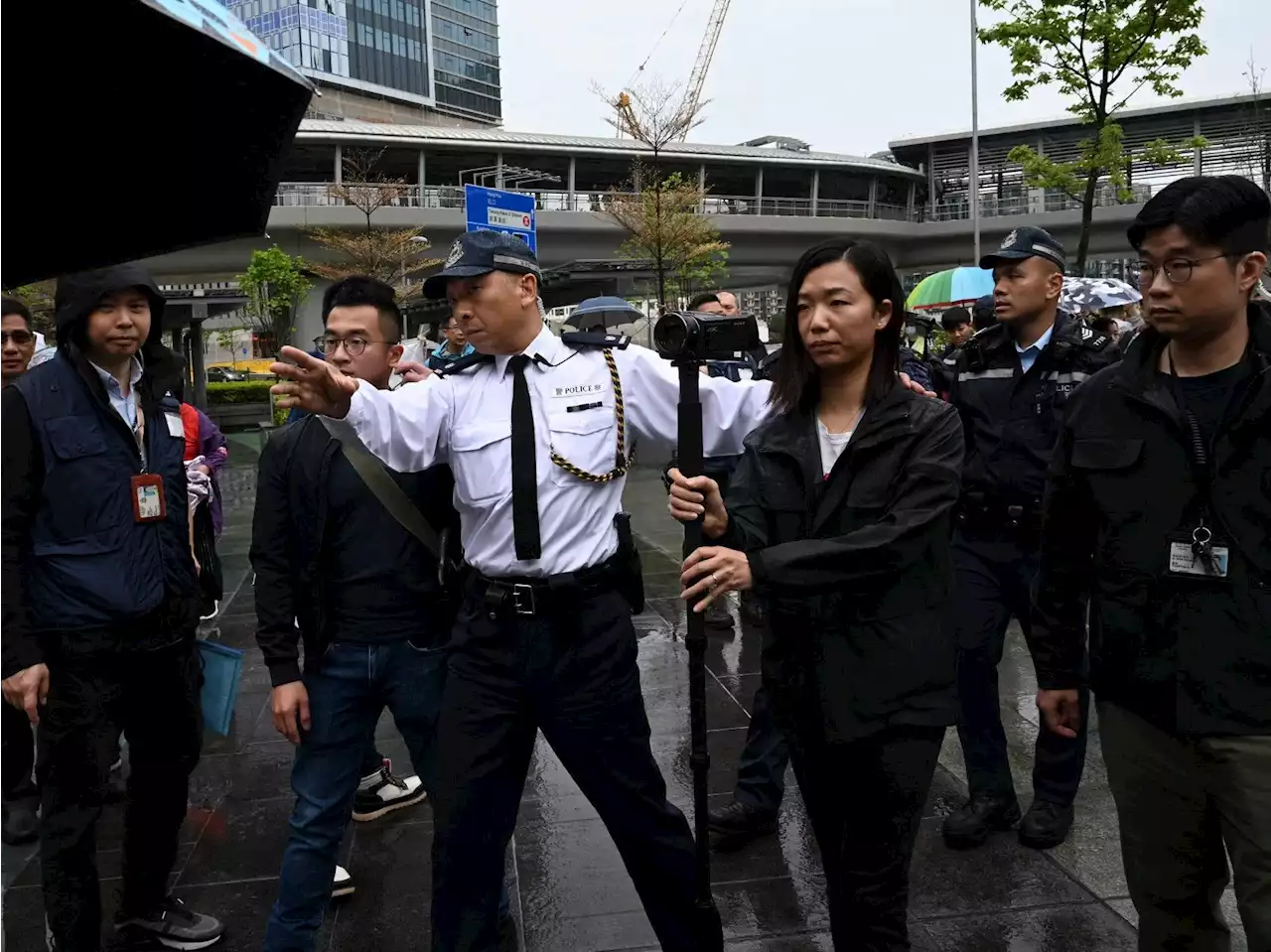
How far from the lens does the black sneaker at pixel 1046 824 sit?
395 centimetres

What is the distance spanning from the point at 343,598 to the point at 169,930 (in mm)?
1243

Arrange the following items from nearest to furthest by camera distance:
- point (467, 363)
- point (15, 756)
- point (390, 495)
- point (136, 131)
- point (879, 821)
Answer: point (136, 131) < point (879, 821) < point (467, 363) < point (390, 495) < point (15, 756)

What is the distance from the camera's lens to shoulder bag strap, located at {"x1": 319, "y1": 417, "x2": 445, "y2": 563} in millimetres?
3164

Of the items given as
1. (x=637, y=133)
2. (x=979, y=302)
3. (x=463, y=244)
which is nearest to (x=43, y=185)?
(x=463, y=244)

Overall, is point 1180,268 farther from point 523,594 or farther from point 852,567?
point 523,594

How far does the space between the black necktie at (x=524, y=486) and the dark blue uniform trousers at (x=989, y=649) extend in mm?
1970

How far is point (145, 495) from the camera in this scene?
10.9ft

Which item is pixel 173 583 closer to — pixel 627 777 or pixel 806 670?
pixel 627 777

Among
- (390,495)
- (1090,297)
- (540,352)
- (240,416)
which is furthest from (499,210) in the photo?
(240,416)

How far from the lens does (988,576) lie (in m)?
4.09

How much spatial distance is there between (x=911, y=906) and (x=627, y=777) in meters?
1.27

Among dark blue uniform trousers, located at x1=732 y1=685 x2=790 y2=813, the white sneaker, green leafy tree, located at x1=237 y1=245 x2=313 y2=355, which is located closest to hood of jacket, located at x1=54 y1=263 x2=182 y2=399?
the white sneaker

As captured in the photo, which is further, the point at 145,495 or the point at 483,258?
the point at 145,495

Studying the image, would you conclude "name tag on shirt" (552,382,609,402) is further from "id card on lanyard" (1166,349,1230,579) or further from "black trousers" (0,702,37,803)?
"black trousers" (0,702,37,803)
